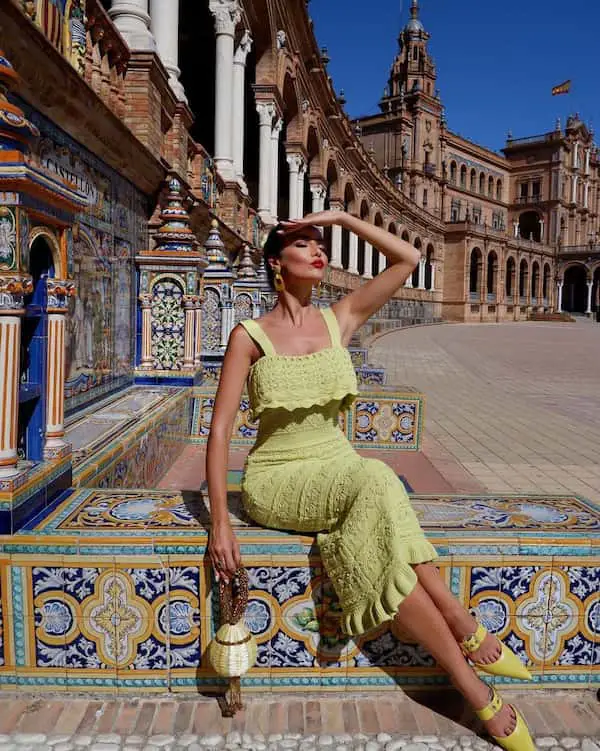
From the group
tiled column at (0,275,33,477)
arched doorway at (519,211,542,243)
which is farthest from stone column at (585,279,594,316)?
tiled column at (0,275,33,477)

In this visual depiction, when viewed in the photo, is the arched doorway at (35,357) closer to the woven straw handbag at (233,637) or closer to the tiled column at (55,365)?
the tiled column at (55,365)

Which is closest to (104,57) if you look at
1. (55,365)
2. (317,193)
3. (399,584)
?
(55,365)

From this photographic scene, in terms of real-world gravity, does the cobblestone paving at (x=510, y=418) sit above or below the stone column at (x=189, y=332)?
below

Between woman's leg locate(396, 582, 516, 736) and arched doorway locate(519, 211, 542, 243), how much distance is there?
7261 cm

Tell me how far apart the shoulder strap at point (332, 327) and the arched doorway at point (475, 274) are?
175 feet

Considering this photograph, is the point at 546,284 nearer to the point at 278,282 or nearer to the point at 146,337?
the point at 146,337

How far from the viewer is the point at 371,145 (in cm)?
5606

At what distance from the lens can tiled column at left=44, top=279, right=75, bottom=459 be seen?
283 cm

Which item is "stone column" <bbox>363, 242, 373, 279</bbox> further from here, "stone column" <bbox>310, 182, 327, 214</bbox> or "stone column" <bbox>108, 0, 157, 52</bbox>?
"stone column" <bbox>108, 0, 157, 52</bbox>

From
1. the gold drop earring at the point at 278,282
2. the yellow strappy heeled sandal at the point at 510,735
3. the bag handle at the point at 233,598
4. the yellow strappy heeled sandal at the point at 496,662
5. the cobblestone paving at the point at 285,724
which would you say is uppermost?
the gold drop earring at the point at 278,282

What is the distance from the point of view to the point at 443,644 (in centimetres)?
221

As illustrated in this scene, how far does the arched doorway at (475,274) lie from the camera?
180 ft

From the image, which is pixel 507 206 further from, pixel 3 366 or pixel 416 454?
pixel 3 366

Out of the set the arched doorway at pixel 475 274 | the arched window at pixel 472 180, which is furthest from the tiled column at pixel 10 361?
the arched window at pixel 472 180
